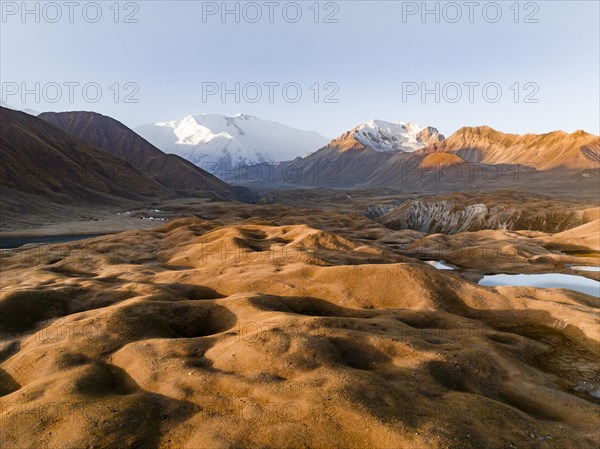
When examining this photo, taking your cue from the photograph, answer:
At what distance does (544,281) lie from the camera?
39.1m

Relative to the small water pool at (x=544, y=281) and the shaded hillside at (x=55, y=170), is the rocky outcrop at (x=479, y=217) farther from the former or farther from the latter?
the shaded hillside at (x=55, y=170)

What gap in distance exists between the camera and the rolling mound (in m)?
11.5

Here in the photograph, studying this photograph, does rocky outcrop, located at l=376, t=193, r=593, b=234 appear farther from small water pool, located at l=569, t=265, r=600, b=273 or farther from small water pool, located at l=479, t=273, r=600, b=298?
small water pool, located at l=479, t=273, r=600, b=298

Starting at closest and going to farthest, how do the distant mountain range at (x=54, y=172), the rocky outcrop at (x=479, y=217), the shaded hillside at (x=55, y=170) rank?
the rocky outcrop at (x=479, y=217) < the distant mountain range at (x=54, y=172) < the shaded hillside at (x=55, y=170)

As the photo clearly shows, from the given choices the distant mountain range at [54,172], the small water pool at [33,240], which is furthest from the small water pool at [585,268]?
the distant mountain range at [54,172]

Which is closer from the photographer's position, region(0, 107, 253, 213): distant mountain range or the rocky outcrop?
the rocky outcrop

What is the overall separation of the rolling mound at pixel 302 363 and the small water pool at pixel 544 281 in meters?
9.48

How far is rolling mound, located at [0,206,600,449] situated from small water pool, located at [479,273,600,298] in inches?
373

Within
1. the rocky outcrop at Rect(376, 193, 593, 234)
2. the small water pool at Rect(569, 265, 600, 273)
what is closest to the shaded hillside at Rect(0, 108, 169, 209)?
the rocky outcrop at Rect(376, 193, 593, 234)

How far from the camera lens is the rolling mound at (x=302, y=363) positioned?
1154cm

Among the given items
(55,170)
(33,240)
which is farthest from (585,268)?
(55,170)

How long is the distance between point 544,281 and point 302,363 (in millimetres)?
33885

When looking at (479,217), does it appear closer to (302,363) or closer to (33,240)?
(302,363)

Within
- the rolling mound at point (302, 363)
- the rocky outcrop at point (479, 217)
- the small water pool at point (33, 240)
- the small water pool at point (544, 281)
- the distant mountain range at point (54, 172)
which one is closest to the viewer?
the rolling mound at point (302, 363)
